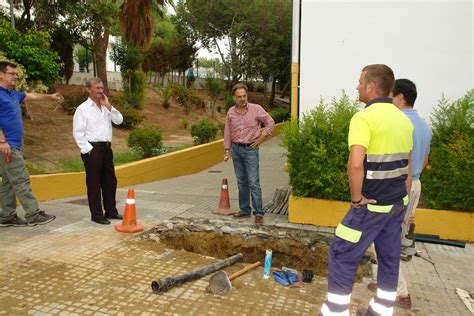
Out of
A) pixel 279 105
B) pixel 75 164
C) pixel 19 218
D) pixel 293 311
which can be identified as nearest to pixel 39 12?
pixel 75 164

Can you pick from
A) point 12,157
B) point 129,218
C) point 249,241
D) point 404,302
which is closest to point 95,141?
point 12,157

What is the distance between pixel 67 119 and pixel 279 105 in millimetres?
20689

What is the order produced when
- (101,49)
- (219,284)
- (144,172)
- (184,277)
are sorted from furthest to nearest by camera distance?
(101,49), (144,172), (184,277), (219,284)

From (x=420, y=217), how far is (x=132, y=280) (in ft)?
11.8

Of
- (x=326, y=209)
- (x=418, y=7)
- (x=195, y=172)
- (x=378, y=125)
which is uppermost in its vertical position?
(x=418, y=7)

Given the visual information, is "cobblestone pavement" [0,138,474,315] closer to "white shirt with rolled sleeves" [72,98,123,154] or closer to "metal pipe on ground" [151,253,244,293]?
"metal pipe on ground" [151,253,244,293]

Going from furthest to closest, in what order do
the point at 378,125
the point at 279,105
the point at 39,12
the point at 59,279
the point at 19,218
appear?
the point at 279,105 → the point at 39,12 → the point at 19,218 → the point at 59,279 → the point at 378,125

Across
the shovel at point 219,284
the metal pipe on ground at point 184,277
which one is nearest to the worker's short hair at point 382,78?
the shovel at point 219,284

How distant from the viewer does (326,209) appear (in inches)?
205

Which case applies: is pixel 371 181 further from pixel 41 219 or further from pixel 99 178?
pixel 41 219

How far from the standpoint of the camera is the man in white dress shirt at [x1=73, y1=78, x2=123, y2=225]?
487cm

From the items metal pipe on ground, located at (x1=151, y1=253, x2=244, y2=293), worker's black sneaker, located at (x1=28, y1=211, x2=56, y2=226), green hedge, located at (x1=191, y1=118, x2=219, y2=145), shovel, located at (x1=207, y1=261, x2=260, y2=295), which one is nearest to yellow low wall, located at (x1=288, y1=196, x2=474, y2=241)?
metal pipe on ground, located at (x1=151, y1=253, x2=244, y2=293)

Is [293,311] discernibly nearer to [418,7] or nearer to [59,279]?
[59,279]

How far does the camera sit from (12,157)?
4.68m
